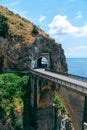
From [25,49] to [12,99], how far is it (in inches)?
674

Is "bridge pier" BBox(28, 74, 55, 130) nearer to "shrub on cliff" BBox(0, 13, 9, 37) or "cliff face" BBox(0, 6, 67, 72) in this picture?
"cliff face" BBox(0, 6, 67, 72)

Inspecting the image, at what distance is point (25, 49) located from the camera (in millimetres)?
80000

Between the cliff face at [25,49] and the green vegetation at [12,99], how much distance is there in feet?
19.1

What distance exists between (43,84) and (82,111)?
22959mm

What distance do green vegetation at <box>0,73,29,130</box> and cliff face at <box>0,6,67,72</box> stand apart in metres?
5.82

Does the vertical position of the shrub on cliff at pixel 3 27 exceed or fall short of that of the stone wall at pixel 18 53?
it exceeds it

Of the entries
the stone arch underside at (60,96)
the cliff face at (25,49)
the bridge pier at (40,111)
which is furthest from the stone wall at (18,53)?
the bridge pier at (40,111)

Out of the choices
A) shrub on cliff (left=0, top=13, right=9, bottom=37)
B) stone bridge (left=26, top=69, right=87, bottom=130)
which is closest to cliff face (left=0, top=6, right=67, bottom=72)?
shrub on cliff (left=0, top=13, right=9, bottom=37)

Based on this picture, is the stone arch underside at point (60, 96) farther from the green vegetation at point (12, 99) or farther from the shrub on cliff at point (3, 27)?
the shrub on cliff at point (3, 27)

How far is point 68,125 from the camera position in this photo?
66.4 metres

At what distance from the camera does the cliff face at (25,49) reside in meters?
79.2

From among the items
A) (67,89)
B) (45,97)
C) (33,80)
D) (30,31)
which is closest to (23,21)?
(30,31)

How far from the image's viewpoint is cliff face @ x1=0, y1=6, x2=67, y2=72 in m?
79.2

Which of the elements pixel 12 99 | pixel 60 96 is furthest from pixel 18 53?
pixel 60 96
